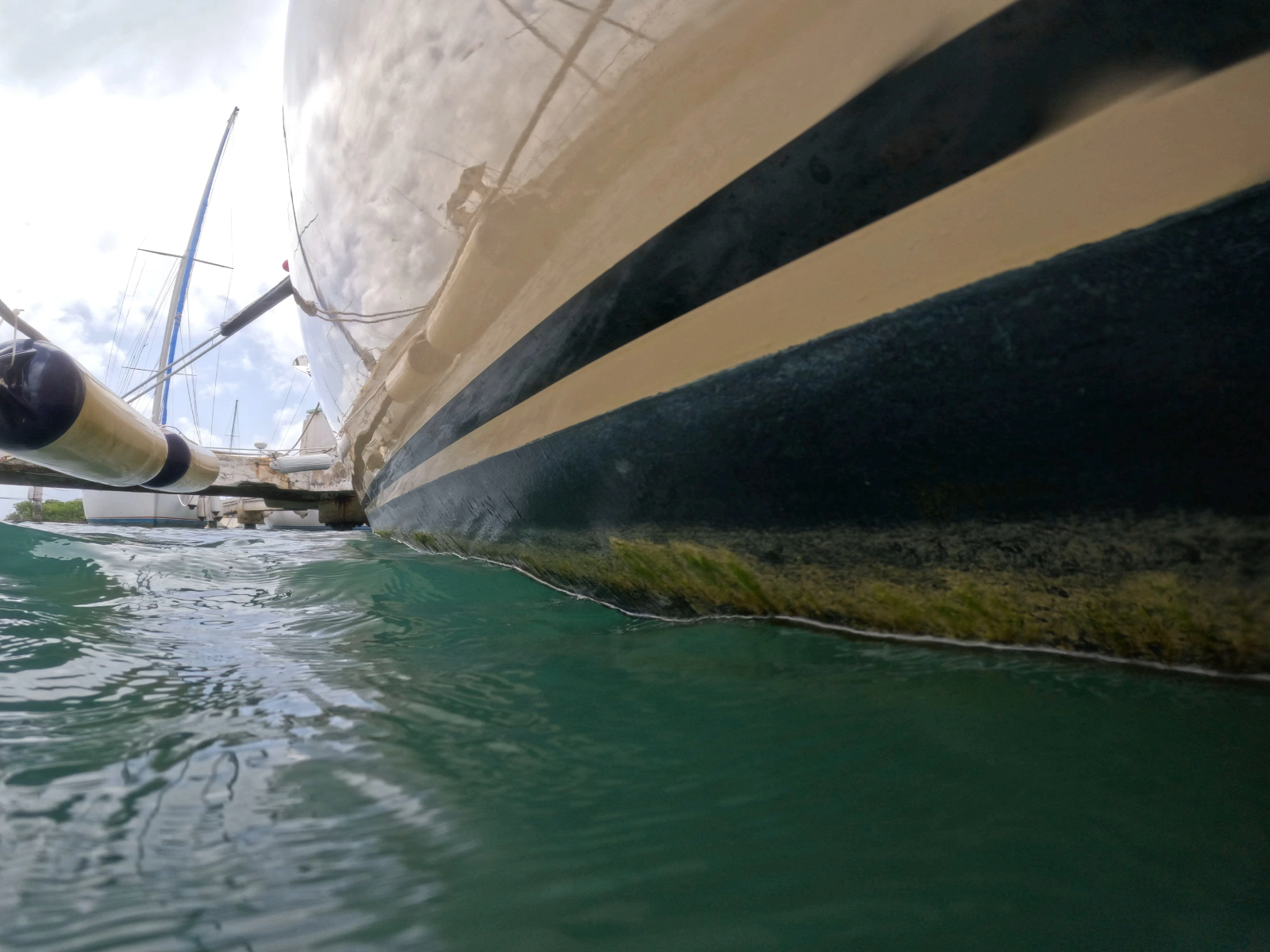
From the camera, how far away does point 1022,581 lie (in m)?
0.88

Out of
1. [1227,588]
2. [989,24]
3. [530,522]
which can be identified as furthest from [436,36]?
[1227,588]

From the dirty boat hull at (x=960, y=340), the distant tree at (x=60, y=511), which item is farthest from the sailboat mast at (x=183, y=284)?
the dirty boat hull at (x=960, y=340)

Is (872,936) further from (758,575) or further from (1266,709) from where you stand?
(758,575)

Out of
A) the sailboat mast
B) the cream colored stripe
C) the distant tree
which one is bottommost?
the distant tree

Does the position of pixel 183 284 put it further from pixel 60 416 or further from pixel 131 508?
pixel 60 416

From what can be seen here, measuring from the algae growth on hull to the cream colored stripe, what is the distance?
0.32 m

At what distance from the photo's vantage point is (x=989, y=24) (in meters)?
0.64

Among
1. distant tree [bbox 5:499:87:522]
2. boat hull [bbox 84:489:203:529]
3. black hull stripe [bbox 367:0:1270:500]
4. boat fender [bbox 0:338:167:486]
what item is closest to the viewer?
black hull stripe [bbox 367:0:1270:500]

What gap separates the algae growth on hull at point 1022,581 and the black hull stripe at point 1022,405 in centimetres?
3

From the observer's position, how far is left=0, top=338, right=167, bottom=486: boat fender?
1.88m

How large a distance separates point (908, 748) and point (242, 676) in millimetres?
900

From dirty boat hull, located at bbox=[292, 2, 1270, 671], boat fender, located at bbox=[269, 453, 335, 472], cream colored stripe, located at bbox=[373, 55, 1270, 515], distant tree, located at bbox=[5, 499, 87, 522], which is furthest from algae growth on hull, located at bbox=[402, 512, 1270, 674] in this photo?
distant tree, located at bbox=[5, 499, 87, 522]

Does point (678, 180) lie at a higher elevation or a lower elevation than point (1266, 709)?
higher

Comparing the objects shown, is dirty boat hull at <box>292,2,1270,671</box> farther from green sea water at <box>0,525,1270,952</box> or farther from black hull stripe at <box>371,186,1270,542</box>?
green sea water at <box>0,525,1270,952</box>
